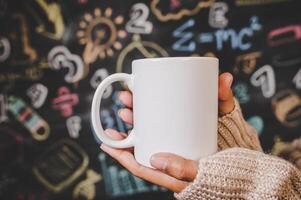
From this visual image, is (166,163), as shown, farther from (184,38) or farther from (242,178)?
(184,38)

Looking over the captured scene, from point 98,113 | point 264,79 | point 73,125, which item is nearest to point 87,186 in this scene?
point 73,125

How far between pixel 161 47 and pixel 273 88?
459mm

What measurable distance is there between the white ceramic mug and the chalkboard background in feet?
2.79

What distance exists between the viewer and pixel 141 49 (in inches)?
53.2

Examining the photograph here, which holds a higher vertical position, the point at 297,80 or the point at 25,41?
the point at 25,41

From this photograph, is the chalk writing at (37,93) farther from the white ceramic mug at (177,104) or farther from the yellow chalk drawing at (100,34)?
the white ceramic mug at (177,104)

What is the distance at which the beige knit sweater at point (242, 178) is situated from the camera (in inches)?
19.3

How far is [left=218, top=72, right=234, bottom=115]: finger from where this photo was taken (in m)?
0.60

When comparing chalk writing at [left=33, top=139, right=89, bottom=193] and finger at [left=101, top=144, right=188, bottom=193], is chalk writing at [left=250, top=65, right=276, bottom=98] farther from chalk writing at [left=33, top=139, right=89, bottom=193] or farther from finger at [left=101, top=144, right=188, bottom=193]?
finger at [left=101, top=144, right=188, bottom=193]

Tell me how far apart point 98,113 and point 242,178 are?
23 centimetres

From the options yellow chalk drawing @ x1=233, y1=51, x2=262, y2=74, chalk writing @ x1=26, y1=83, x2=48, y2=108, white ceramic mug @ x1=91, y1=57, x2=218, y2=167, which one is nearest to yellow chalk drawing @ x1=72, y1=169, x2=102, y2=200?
chalk writing @ x1=26, y1=83, x2=48, y2=108

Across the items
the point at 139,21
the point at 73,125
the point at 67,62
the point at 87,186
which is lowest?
the point at 87,186

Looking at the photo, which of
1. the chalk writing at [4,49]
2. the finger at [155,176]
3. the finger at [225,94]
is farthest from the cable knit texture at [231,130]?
the chalk writing at [4,49]

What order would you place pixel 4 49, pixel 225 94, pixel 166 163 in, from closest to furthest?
pixel 166 163
pixel 225 94
pixel 4 49
